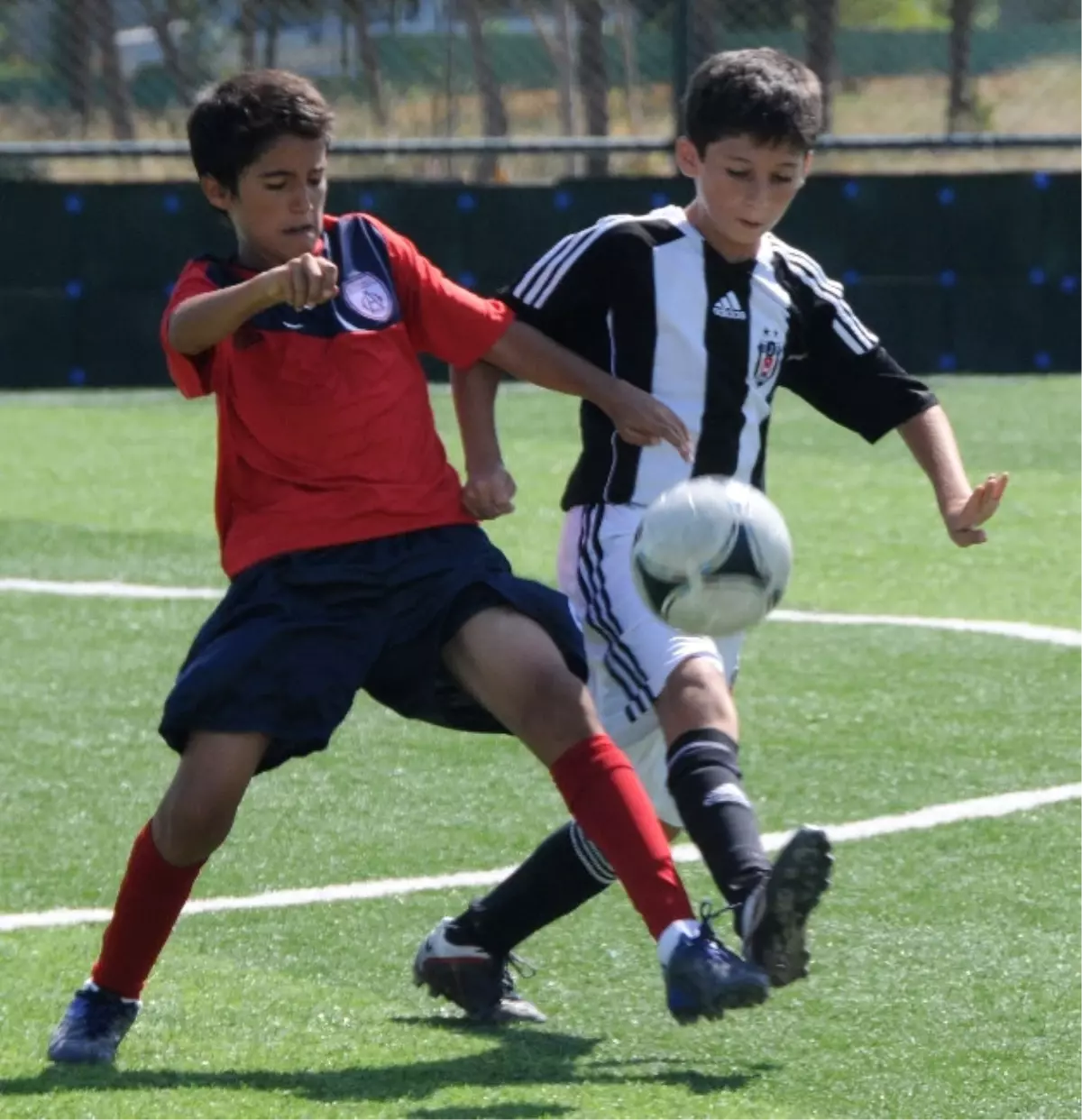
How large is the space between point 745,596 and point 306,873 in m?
1.45

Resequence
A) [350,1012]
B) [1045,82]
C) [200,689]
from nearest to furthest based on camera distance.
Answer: [200,689] → [350,1012] → [1045,82]

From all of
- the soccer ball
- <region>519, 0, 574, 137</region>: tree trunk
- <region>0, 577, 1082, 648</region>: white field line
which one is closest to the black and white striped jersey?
the soccer ball

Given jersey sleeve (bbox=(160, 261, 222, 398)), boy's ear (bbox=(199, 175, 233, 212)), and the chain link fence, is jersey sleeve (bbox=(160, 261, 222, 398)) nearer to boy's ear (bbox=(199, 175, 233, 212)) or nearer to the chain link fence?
boy's ear (bbox=(199, 175, 233, 212))

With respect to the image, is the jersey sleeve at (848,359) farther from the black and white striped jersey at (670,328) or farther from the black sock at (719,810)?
the black sock at (719,810)

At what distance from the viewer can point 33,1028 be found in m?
4.04

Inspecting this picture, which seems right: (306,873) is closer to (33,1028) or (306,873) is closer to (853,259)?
(33,1028)

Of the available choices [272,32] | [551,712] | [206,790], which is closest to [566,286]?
[551,712]

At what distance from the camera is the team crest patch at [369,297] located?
4156 millimetres

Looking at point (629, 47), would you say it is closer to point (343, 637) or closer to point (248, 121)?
point (248, 121)

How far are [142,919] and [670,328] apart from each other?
141cm

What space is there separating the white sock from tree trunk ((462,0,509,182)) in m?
12.2

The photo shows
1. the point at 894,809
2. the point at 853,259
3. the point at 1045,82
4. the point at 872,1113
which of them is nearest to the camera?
the point at 872,1113

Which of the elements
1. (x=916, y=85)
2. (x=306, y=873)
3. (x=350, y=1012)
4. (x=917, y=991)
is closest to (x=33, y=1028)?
(x=350, y=1012)

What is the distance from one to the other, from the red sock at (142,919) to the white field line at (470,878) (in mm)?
773
